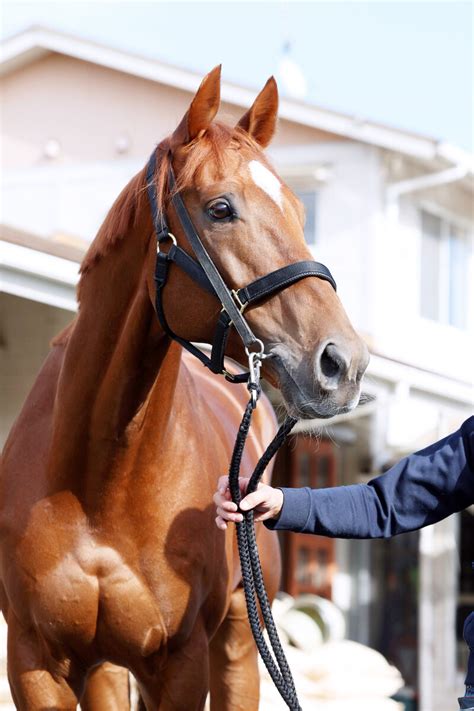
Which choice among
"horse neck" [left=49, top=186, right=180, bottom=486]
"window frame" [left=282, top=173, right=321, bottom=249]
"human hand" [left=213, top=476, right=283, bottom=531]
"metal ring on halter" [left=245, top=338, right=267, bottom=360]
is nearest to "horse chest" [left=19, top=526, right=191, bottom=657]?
"horse neck" [left=49, top=186, right=180, bottom=486]

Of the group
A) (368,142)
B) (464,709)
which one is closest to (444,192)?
(368,142)

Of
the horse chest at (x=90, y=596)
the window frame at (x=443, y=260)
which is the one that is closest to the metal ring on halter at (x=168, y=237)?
the horse chest at (x=90, y=596)

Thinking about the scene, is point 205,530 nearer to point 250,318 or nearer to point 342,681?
point 250,318

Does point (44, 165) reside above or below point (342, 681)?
above

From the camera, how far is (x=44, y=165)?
55.7 feet

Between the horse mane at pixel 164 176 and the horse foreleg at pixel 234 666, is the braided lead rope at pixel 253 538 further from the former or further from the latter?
the horse foreleg at pixel 234 666

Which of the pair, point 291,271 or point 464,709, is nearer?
point 464,709

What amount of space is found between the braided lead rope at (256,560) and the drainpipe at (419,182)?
41.6 ft

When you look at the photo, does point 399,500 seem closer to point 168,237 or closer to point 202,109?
point 168,237

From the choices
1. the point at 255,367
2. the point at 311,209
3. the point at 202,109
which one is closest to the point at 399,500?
the point at 255,367

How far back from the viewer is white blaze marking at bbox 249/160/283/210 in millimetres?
2805

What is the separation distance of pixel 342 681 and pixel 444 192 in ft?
33.7

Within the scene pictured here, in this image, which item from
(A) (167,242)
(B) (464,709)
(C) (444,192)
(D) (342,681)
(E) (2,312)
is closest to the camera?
(B) (464,709)

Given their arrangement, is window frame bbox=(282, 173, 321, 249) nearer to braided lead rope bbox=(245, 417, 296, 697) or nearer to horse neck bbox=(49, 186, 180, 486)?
horse neck bbox=(49, 186, 180, 486)
